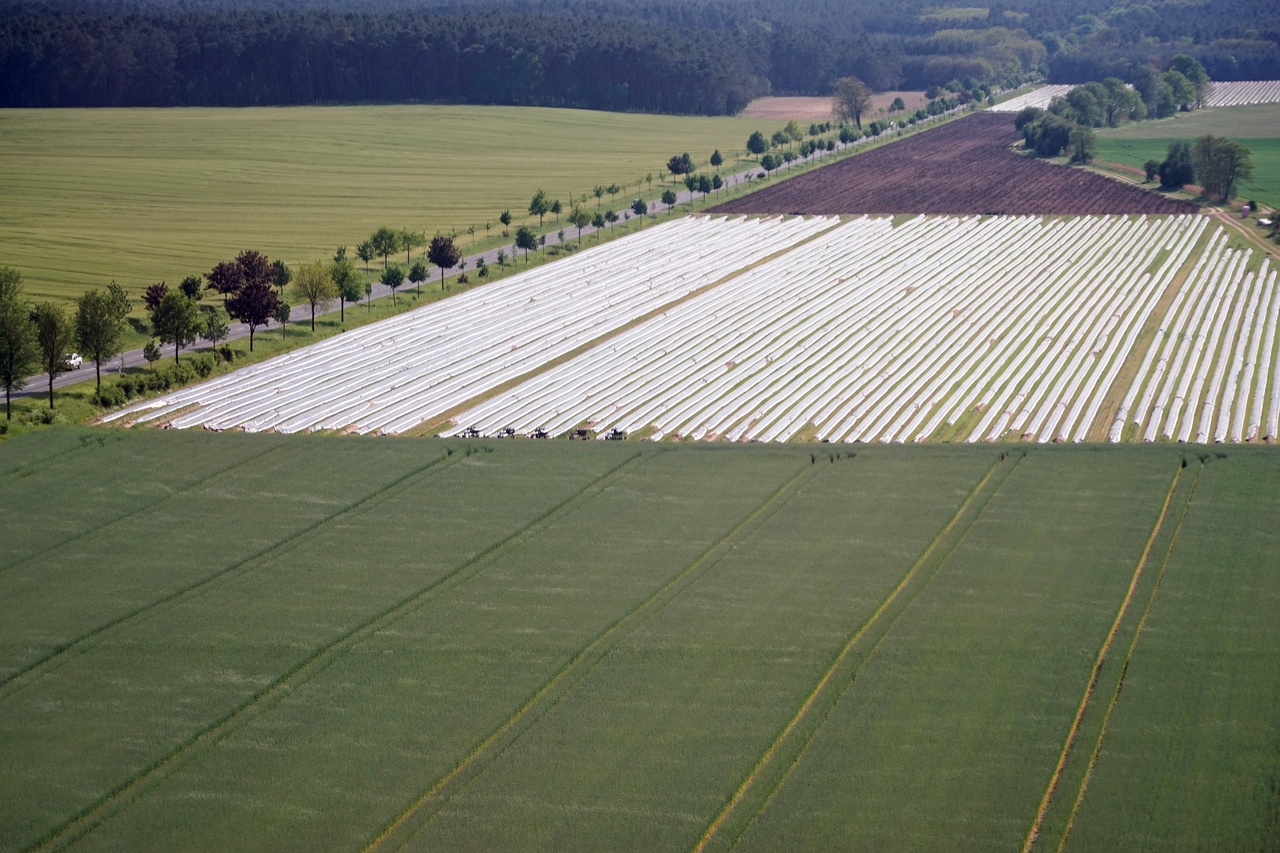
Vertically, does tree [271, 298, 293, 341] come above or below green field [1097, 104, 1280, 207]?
below

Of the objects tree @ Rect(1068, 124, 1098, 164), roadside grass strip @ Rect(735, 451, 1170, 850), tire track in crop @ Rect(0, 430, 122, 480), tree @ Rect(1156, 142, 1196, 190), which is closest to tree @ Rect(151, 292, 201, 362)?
tire track in crop @ Rect(0, 430, 122, 480)

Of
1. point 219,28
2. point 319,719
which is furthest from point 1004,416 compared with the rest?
point 219,28

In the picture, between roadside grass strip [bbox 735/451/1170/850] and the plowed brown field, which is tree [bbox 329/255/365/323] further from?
the plowed brown field

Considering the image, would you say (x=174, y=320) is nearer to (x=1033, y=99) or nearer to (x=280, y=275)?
(x=280, y=275)

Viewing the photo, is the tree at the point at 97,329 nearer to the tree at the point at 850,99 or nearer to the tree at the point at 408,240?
the tree at the point at 408,240

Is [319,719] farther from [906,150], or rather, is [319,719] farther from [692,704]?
[906,150]

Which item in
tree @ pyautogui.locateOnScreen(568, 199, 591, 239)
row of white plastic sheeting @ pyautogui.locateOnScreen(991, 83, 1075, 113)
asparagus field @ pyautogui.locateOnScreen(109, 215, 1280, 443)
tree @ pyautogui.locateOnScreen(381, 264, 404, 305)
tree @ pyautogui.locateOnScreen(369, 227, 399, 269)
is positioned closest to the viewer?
asparagus field @ pyautogui.locateOnScreen(109, 215, 1280, 443)
